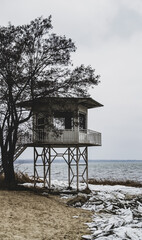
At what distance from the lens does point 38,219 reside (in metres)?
14.5

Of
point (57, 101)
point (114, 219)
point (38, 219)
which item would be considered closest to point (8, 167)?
point (57, 101)

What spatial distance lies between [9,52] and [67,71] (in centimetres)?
400

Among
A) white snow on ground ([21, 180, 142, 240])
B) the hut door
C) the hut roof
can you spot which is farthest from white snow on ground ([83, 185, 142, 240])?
the hut roof

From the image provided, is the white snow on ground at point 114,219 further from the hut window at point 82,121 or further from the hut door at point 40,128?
the hut window at point 82,121

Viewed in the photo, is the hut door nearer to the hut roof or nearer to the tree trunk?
the hut roof

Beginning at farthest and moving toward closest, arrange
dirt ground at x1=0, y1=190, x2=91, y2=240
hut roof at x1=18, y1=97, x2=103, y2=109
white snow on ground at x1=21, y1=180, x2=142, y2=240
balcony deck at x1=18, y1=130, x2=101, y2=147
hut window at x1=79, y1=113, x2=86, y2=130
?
hut window at x1=79, y1=113, x2=86, y2=130
balcony deck at x1=18, y1=130, x2=101, y2=147
hut roof at x1=18, y1=97, x2=103, y2=109
dirt ground at x1=0, y1=190, x2=91, y2=240
white snow on ground at x1=21, y1=180, x2=142, y2=240

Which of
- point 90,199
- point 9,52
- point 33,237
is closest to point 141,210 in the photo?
point 90,199

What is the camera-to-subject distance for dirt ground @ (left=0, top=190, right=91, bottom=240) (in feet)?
39.8

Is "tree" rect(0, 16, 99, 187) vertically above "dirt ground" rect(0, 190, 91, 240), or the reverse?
"tree" rect(0, 16, 99, 187)

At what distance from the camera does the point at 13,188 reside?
74.5ft

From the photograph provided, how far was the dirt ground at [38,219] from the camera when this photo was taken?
12.1 metres

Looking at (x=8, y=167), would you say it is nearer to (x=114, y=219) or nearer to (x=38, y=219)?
(x=38, y=219)

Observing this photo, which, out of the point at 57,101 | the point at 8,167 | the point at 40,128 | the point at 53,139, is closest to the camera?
the point at 57,101

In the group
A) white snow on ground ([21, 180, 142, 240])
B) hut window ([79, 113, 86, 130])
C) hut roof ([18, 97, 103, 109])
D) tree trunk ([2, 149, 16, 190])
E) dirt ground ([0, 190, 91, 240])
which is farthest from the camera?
hut window ([79, 113, 86, 130])
